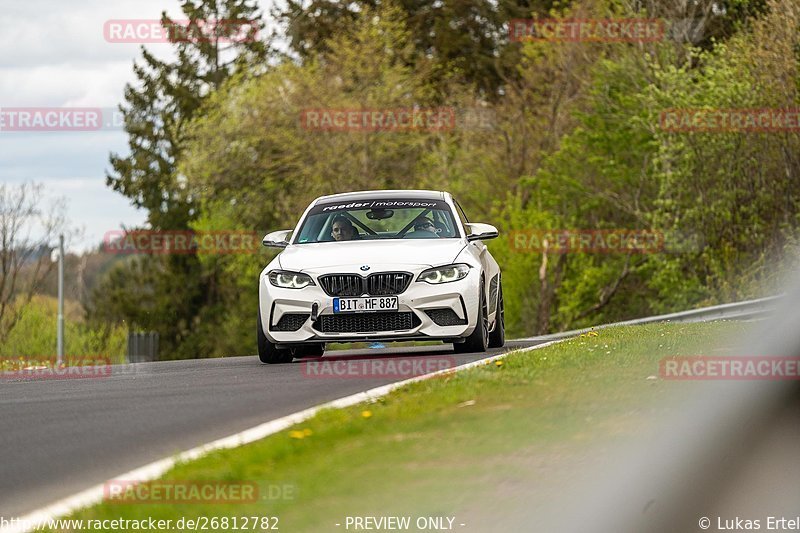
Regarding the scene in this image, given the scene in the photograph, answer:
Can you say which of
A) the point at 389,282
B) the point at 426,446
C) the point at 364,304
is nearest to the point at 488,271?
the point at 389,282

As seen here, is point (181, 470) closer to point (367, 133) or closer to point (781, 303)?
point (781, 303)

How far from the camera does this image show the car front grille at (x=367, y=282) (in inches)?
569

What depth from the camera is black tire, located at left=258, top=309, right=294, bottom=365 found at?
1505 centimetres

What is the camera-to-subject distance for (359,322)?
14469mm

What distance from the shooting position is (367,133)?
56.2 metres

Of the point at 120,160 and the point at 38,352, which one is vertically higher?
the point at 120,160

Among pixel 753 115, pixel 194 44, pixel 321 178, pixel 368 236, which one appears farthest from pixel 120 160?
pixel 368 236

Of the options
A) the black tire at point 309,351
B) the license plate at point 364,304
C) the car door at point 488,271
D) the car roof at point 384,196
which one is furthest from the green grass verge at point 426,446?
the car roof at point 384,196

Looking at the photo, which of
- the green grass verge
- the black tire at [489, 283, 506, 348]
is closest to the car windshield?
the black tire at [489, 283, 506, 348]

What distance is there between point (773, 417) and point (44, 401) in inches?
301

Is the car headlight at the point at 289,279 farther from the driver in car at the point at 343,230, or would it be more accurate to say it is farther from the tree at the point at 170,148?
the tree at the point at 170,148

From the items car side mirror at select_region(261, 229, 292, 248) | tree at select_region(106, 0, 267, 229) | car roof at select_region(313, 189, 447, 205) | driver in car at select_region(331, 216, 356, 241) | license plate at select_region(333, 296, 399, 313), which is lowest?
license plate at select_region(333, 296, 399, 313)

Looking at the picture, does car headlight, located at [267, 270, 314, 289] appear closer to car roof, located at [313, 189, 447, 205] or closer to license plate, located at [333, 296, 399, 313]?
license plate, located at [333, 296, 399, 313]

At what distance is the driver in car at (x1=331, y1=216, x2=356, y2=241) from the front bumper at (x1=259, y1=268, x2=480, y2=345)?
1.37 metres
